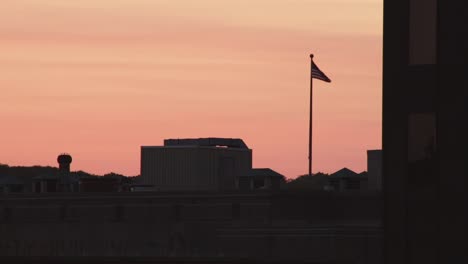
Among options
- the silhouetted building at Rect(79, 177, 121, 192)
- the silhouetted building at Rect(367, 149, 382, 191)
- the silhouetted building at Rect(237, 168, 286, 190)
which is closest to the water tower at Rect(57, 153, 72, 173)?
the silhouetted building at Rect(79, 177, 121, 192)

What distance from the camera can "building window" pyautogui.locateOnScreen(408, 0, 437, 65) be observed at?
40438mm

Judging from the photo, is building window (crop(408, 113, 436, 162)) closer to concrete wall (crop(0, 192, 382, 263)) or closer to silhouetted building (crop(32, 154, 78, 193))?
concrete wall (crop(0, 192, 382, 263))

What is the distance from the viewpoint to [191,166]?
106000mm

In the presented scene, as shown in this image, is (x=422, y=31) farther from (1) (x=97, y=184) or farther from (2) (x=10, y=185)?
(2) (x=10, y=185)

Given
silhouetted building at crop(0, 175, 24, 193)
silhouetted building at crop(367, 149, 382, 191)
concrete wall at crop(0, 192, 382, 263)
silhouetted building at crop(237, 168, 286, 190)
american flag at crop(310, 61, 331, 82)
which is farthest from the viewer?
silhouetted building at crop(0, 175, 24, 193)

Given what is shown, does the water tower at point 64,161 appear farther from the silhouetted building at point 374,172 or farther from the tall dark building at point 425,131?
the tall dark building at point 425,131

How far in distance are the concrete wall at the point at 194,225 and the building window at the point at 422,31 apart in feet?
132

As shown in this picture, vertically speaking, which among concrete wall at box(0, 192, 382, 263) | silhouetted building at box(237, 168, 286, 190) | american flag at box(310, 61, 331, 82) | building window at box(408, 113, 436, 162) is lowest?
concrete wall at box(0, 192, 382, 263)

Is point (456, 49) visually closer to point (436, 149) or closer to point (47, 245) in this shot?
point (436, 149)

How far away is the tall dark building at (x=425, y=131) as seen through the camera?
3947 centimetres

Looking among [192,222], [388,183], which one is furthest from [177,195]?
[388,183]

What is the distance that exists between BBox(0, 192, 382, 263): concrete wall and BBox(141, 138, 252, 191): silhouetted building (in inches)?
499

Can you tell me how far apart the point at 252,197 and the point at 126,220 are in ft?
32.2

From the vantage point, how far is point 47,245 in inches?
3632
